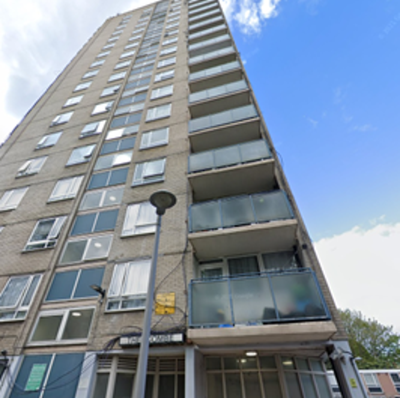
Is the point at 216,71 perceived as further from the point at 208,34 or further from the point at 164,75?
the point at 208,34

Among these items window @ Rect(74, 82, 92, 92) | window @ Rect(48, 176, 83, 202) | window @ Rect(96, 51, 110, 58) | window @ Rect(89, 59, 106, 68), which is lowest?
window @ Rect(48, 176, 83, 202)

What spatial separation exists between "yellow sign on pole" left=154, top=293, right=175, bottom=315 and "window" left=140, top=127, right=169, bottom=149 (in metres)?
8.02

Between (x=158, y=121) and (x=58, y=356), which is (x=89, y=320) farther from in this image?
(x=158, y=121)

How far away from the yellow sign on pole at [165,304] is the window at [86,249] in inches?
123

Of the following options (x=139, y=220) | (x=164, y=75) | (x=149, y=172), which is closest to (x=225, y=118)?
(x=149, y=172)

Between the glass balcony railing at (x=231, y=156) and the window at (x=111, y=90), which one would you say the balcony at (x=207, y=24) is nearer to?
the window at (x=111, y=90)

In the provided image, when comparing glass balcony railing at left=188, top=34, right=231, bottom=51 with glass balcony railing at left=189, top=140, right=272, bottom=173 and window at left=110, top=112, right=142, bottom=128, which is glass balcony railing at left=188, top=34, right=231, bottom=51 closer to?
window at left=110, top=112, right=142, bottom=128

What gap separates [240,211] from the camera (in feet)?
28.2

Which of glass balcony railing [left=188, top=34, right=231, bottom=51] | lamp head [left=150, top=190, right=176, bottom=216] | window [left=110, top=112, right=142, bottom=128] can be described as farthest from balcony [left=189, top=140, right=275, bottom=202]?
glass balcony railing [left=188, top=34, right=231, bottom=51]

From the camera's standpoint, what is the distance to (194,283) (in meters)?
7.04

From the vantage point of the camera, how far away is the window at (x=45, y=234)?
10.5 metres

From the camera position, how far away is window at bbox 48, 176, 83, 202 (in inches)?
480

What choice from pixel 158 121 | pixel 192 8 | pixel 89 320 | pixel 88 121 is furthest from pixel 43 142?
pixel 192 8

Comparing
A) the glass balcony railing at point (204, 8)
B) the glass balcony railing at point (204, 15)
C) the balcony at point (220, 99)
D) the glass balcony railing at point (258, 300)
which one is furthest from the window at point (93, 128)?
the glass balcony railing at point (204, 8)
